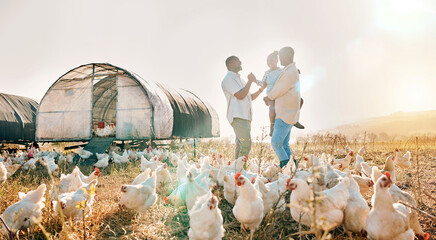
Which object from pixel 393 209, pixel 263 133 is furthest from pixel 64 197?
pixel 393 209

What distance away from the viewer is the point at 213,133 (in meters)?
17.3

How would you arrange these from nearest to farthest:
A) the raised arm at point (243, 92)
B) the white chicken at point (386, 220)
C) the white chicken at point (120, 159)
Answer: the white chicken at point (386, 220), the raised arm at point (243, 92), the white chicken at point (120, 159)

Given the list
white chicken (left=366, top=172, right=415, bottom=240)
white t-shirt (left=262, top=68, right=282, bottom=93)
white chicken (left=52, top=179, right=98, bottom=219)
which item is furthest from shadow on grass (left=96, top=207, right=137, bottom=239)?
white t-shirt (left=262, top=68, right=282, bottom=93)

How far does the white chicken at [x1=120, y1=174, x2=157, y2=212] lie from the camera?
3.00 m

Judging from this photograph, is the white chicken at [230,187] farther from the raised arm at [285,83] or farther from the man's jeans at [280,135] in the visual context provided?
the raised arm at [285,83]

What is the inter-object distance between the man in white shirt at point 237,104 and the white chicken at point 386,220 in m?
2.80

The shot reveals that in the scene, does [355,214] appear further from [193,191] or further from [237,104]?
[237,104]

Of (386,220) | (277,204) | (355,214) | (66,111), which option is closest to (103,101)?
(66,111)

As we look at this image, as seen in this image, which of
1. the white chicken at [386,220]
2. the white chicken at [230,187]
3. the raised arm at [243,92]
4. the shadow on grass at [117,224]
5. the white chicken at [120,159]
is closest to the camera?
the white chicken at [386,220]

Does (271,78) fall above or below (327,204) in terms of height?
above

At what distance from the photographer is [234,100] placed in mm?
4770

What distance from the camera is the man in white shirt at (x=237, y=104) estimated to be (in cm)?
474

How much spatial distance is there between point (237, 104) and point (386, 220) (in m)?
3.17

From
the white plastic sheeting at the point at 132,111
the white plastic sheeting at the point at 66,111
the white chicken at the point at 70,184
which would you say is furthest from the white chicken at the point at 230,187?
the white plastic sheeting at the point at 66,111
